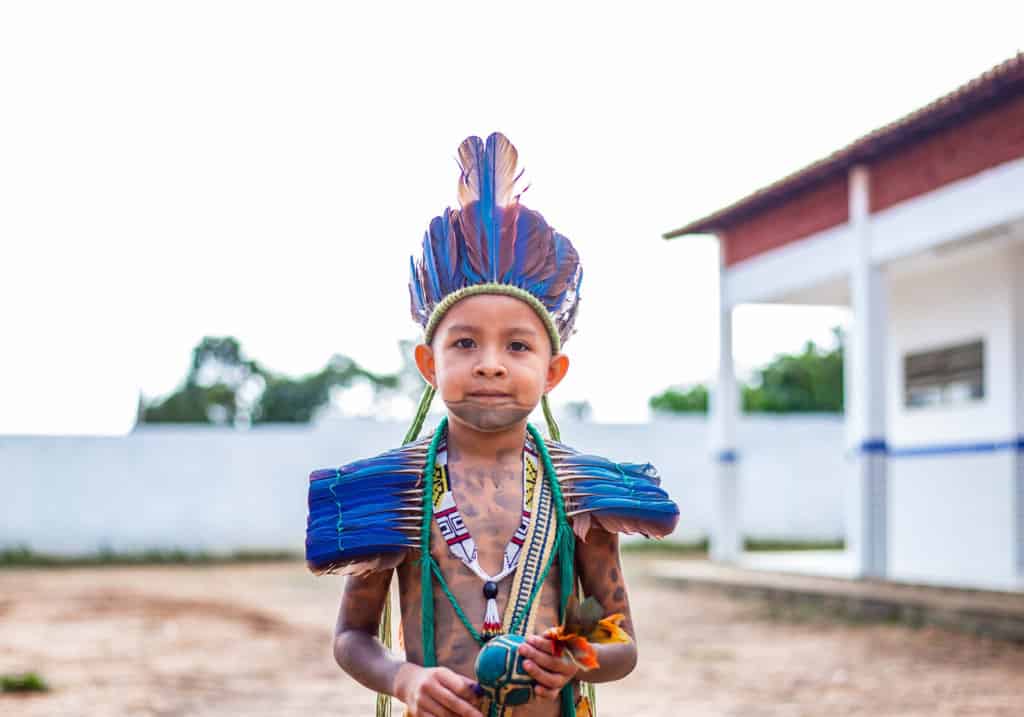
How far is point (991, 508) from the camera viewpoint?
11.0 metres

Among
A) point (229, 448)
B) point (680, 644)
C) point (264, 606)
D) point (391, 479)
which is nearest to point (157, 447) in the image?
point (229, 448)

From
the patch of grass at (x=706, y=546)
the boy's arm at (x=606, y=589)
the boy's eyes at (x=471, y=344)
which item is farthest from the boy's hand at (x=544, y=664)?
the patch of grass at (x=706, y=546)

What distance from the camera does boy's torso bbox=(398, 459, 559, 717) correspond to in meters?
2.14

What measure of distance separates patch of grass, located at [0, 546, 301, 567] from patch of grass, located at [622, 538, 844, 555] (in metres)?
5.72

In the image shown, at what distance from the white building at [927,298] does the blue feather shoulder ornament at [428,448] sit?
24.0 feet

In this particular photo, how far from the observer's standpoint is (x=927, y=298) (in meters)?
12.0

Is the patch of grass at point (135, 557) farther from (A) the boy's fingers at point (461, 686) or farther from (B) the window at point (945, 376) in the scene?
(A) the boy's fingers at point (461, 686)

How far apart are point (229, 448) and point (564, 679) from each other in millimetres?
17336

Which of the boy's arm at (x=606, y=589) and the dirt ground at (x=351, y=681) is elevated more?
the boy's arm at (x=606, y=589)

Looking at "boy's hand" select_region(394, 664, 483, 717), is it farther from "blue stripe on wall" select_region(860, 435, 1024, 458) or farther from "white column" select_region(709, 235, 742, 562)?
"white column" select_region(709, 235, 742, 562)

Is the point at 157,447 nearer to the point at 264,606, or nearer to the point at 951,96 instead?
the point at 264,606

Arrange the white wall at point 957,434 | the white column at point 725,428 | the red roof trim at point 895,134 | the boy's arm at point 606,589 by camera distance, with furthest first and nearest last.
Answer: the white column at point 725,428 < the white wall at point 957,434 < the red roof trim at point 895,134 < the boy's arm at point 606,589

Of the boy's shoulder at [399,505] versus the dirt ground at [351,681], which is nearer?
the boy's shoulder at [399,505]

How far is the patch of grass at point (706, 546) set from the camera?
18781mm
